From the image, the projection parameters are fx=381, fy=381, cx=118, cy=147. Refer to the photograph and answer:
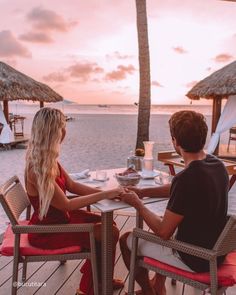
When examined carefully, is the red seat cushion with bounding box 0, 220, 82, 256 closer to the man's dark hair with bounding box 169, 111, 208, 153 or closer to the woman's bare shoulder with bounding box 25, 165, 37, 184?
the woman's bare shoulder with bounding box 25, 165, 37, 184

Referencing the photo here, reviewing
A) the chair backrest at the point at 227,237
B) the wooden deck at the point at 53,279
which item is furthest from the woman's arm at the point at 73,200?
the wooden deck at the point at 53,279

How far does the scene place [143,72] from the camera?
819 centimetres

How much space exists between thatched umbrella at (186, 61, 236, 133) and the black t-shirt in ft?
27.1

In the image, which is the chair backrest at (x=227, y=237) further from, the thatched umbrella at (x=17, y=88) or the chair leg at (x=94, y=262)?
the thatched umbrella at (x=17, y=88)

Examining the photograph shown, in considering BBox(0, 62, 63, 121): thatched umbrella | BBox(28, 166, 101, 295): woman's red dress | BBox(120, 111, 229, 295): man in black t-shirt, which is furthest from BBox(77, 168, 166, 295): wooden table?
BBox(0, 62, 63, 121): thatched umbrella

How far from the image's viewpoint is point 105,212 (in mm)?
2191

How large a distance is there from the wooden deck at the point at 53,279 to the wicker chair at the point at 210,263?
705 mm

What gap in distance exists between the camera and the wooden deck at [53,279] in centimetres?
259

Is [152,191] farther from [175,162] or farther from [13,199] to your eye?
[175,162]

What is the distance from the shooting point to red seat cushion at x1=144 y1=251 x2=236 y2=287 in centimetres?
187

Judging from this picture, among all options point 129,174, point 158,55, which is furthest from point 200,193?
point 158,55

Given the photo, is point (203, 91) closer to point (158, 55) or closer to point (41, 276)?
point (158, 55)

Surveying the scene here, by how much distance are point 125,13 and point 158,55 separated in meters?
4.09

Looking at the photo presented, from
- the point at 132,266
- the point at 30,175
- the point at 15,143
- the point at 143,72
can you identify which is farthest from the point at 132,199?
the point at 15,143
